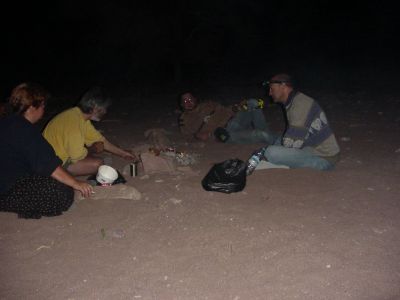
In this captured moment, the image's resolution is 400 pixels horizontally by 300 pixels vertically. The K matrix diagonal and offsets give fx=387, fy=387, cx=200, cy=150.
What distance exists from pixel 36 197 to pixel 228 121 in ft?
12.2

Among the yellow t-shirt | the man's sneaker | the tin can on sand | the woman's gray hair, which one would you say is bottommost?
the tin can on sand

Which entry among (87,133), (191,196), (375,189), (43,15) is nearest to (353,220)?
(375,189)

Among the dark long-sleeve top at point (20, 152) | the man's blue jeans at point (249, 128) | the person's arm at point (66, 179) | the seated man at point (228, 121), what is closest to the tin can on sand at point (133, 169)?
the person's arm at point (66, 179)

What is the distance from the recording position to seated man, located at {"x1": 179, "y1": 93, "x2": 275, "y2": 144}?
641 cm

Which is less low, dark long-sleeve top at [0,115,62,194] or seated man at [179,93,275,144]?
dark long-sleeve top at [0,115,62,194]

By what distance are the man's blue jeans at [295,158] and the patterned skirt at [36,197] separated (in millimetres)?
2479

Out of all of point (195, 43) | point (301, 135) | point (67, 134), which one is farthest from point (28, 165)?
point (195, 43)

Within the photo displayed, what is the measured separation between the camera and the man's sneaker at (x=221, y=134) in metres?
6.48

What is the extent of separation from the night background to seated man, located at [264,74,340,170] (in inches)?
378

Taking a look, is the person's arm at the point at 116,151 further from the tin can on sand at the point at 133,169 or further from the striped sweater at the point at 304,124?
the striped sweater at the point at 304,124

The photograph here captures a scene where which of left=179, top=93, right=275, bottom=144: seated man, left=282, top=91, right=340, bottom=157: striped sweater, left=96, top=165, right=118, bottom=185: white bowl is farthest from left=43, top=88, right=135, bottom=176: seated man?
left=179, top=93, right=275, bottom=144: seated man

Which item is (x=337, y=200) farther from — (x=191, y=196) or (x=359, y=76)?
(x=359, y=76)

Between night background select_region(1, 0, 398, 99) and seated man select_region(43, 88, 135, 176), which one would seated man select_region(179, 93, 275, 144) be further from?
night background select_region(1, 0, 398, 99)

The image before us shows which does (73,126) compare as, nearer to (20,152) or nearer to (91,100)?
(91,100)
